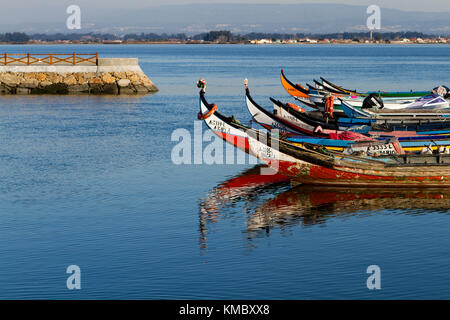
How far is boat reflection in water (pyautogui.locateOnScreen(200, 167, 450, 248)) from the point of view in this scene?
1017 inches

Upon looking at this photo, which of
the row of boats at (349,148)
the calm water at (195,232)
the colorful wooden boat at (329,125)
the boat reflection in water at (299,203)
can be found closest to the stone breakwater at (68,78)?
the calm water at (195,232)

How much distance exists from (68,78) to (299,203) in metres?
50.5

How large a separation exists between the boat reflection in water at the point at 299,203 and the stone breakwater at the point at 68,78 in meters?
44.5

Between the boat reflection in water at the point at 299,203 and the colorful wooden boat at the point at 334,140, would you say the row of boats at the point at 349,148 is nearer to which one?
the colorful wooden boat at the point at 334,140

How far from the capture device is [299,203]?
1116 inches

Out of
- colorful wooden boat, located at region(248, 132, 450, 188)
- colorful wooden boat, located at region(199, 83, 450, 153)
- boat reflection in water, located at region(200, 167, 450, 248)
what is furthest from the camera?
colorful wooden boat, located at region(199, 83, 450, 153)

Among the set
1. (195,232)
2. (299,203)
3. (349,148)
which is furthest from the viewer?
(349,148)

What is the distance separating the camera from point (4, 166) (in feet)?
116

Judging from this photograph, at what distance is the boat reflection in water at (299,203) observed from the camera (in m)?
25.8

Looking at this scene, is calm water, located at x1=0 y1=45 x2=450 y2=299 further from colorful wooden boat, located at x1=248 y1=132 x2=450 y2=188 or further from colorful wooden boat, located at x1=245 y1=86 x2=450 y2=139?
colorful wooden boat, located at x1=245 y1=86 x2=450 y2=139

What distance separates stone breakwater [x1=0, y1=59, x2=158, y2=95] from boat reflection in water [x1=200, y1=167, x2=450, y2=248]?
146 ft

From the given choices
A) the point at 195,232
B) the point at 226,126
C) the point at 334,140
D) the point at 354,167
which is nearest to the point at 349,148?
the point at 354,167

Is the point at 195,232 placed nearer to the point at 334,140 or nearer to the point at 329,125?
the point at 334,140

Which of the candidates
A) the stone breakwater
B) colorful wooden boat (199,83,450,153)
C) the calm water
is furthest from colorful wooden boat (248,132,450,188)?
the stone breakwater
